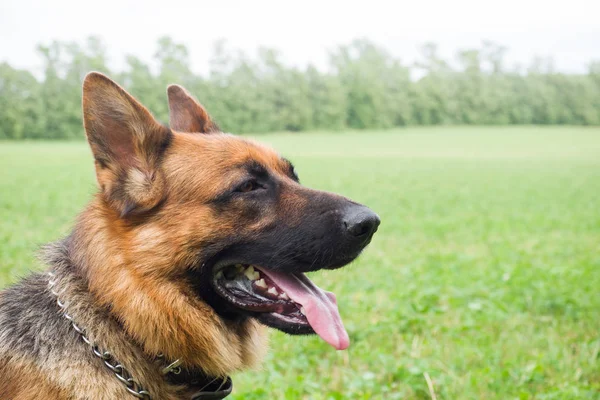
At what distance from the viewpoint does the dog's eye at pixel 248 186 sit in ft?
9.78

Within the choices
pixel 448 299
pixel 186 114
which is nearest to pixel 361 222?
pixel 186 114

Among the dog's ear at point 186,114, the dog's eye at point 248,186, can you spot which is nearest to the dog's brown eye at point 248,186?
the dog's eye at point 248,186

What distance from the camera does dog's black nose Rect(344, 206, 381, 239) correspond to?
113 inches

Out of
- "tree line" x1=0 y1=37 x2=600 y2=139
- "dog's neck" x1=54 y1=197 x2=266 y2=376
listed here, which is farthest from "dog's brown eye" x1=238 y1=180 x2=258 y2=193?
"tree line" x1=0 y1=37 x2=600 y2=139

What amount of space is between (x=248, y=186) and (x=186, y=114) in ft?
3.41

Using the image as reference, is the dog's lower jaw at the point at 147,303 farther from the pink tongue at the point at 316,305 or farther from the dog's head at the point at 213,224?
the pink tongue at the point at 316,305

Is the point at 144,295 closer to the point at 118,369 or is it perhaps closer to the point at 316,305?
the point at 118,369

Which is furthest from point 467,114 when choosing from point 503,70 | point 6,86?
point 6,86

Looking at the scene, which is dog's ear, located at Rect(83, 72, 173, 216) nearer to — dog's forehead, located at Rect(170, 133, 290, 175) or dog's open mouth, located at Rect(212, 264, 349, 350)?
dog's forehead, located at Rect(170, 133, 290, 175)

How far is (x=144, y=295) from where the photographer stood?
8.86ft

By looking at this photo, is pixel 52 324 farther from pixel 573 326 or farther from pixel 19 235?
pixel 19 235

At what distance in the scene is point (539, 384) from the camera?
4.08 m

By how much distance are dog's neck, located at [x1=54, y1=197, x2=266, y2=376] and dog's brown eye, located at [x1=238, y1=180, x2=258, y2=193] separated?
0.55 meters

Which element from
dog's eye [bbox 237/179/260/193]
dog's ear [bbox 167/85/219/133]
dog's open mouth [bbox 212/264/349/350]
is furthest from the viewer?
dog's ear [bbox 167/85/219/133]
